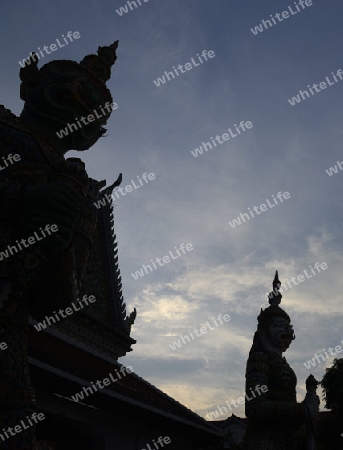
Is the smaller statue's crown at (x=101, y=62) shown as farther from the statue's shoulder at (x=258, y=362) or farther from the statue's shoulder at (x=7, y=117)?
the statue's shoulder at (x=258, y=362)

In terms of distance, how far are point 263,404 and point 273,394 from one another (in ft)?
0.90

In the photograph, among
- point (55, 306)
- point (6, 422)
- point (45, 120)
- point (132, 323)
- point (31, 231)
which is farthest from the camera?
point (132, 323)

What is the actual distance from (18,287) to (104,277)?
885cm

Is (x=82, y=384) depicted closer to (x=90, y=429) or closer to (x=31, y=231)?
(x=90, y=429)

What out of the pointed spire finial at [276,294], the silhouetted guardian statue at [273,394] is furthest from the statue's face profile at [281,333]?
the pointed spire finial at [276,294]

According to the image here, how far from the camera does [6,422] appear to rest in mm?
1923

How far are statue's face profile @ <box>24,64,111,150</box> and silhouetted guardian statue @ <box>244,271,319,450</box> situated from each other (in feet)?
12.2

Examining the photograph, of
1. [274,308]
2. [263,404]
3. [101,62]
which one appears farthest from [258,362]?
[101,62]

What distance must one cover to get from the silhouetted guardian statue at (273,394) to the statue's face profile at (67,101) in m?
3.73

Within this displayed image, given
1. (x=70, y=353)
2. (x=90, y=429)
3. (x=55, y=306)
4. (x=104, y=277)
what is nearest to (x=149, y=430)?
(x=90, y=429)

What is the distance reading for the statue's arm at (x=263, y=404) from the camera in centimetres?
499

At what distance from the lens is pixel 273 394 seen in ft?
17.2

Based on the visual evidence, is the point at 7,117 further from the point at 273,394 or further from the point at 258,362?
the point at 273,394

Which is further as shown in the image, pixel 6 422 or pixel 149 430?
pixel 149 430
